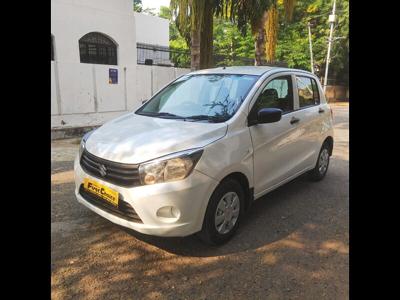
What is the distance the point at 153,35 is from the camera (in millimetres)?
23484

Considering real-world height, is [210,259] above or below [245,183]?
below

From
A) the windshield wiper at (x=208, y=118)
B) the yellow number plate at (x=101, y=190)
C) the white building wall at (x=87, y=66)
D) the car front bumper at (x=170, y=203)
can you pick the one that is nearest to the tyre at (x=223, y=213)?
the car front bumper at (x=170, y=203)

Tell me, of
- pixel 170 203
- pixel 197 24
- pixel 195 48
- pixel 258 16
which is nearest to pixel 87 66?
pixel 195 48

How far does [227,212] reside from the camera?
372 centimetres

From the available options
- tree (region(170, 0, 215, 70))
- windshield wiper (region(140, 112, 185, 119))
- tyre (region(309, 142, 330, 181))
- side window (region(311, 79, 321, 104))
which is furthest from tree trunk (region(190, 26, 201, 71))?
windshield wiper (region(140, 112, 185, 119))

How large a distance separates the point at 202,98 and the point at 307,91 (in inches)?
74.4

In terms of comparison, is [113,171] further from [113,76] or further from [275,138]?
[113,76]

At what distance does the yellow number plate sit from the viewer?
338 cm

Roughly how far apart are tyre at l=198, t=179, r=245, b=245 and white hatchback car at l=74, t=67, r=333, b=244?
0.01 meters

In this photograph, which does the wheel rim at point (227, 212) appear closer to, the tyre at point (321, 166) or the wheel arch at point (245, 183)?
the wheel arch at point (245, 183)
